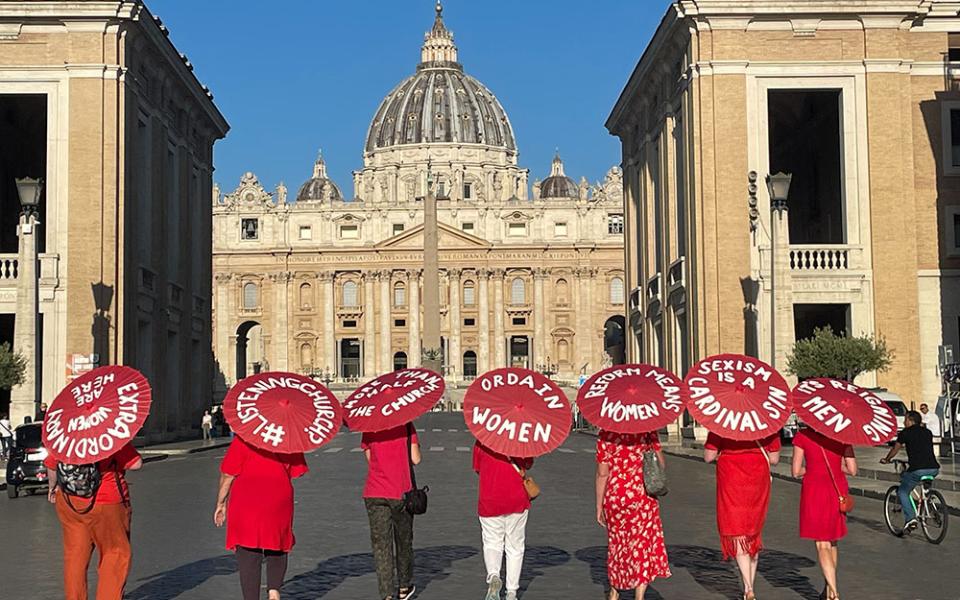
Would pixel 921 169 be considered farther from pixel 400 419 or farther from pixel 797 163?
pixel 400 419

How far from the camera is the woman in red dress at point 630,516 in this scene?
35.0 feet

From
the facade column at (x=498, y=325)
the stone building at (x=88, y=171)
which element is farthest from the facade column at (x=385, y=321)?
the stone building at (x=88, y=171)

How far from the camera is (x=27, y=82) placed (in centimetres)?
3909

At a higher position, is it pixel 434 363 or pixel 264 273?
pixel 264 273

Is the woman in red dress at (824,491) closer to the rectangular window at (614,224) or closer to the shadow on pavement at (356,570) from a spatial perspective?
the shadow on pavement at (356,570)

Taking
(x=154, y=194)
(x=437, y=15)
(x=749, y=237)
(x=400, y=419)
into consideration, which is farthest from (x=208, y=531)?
(x=437, y=15)

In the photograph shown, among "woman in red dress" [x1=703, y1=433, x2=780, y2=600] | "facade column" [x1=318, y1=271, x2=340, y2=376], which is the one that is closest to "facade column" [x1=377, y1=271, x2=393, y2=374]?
"facade column" [x1=318, y1=271, x2=340, y2=376]

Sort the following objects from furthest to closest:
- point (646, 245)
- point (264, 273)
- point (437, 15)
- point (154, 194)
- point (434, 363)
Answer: point (437, 15), point (264, 273), point (434, 363), point (646, 245), point (154, 194)

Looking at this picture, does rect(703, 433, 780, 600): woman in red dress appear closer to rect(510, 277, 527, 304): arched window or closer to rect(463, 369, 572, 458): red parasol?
rect(463, 369, 572, 458): red parasol

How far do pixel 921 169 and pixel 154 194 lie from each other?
2306 centimetres

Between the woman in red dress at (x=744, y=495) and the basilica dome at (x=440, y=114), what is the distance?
151018mm

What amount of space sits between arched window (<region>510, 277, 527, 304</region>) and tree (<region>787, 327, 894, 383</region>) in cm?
9033

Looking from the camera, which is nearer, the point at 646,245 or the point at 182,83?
the point at 182,83

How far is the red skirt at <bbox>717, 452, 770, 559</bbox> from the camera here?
10.9 meters
